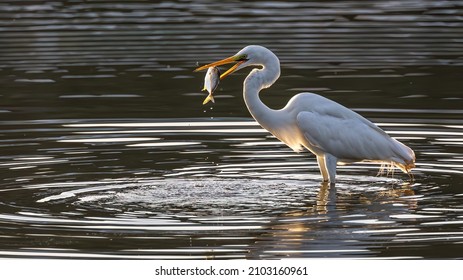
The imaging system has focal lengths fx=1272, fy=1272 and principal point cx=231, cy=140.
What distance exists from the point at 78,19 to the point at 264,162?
17.3 metres

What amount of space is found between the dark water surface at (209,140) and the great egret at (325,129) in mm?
372

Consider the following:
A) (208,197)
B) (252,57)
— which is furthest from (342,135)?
(208,197)

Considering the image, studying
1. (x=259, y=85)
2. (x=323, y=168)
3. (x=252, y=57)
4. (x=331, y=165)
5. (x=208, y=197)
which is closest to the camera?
(x=208, y=197)

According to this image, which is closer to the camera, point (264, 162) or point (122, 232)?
point (122, 232)

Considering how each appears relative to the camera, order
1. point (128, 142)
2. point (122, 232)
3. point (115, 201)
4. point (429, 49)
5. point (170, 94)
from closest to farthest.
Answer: point (122, 232) → point (115, 201) → point (128, 142) → point (170, 94) → point (429, 49)

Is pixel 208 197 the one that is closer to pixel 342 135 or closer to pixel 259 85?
pixel 259 85

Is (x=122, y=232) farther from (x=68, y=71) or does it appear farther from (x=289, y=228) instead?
(x=68, y=71)

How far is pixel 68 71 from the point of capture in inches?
981

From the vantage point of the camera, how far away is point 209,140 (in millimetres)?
17688

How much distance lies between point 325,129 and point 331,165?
0.46 metres

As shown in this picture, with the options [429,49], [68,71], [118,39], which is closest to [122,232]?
[68,71]

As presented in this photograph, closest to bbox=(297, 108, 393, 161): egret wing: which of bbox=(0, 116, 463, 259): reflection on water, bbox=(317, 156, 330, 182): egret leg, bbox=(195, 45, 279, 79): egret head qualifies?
bbox=(317, 156, 330, 182): egret leg

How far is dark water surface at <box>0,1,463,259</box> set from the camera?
1225cm

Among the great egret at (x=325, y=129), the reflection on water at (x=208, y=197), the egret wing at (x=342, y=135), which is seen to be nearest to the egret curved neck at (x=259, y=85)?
the great egret at (x=325, y=129)
